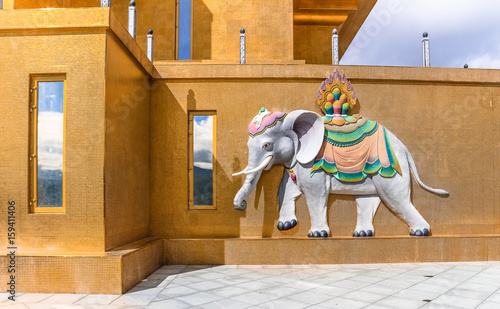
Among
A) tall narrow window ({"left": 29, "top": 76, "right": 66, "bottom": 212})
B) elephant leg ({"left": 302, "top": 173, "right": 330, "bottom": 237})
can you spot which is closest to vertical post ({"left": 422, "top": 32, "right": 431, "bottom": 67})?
elephant leg ({"left": 302, "top": 173, "right": 330, "bottom": 237})

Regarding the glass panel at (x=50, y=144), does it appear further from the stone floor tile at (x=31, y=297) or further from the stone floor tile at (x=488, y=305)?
the stone floor tile at (x=488, y=305)

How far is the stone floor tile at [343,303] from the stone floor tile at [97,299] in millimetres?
2111

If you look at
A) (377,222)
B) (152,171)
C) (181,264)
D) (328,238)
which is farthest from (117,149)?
(377,222)

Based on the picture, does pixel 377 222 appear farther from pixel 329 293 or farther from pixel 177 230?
pixel 177 230

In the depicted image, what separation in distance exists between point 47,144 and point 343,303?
143 inches

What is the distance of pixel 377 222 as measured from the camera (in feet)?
19.3

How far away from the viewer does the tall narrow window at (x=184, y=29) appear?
7.41 meters

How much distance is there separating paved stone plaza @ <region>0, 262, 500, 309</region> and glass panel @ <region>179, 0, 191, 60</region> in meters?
4.05

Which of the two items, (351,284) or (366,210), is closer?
(351,284)

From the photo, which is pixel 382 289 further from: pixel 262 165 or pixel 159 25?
pixel 159 25

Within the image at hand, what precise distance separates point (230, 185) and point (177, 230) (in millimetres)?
1066

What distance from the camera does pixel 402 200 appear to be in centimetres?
580

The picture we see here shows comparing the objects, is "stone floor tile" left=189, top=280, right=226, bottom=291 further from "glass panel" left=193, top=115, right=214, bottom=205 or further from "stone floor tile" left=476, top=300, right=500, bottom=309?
"stone floor tile" left=476, top=300, right=500, bottom=309

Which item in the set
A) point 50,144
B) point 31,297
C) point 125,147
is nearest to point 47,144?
point 50,144
